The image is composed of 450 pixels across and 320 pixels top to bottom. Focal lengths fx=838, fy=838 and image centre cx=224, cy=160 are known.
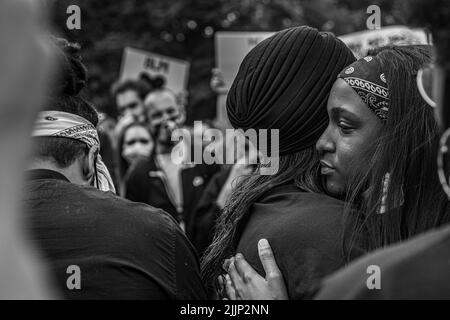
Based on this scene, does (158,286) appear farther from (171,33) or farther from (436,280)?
(171,33)

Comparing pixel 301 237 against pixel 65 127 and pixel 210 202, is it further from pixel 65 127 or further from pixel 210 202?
pixel 210 202

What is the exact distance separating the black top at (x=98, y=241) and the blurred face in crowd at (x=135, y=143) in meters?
6.12

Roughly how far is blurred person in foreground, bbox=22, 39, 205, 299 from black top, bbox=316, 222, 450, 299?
3.14 ft

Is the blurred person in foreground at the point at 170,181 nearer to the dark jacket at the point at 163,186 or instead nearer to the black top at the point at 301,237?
the dark jacket at the point at 163,186

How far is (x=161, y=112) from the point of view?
847 cm

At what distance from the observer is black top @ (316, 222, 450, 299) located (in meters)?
1.60

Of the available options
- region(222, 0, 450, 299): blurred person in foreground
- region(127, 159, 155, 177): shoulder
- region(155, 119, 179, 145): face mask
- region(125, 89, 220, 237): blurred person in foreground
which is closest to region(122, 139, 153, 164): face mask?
region(155, 119, 179, 145): face mask

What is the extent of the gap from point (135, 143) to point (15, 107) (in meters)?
7.66

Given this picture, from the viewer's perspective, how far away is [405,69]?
2803mm

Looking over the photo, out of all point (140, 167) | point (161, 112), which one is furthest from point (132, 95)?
point (140, 167)

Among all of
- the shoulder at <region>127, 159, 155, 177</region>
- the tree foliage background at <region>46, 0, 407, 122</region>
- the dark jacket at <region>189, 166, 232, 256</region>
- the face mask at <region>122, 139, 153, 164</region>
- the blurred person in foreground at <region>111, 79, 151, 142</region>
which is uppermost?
the tree foliage background at <region>46, 0, 407, 122</region>

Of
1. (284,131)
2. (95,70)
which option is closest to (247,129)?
(284,131)

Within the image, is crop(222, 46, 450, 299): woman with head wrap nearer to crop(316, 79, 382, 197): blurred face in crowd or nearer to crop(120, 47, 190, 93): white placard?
crop(316, 79, 382, 197): blurred face in crowd
